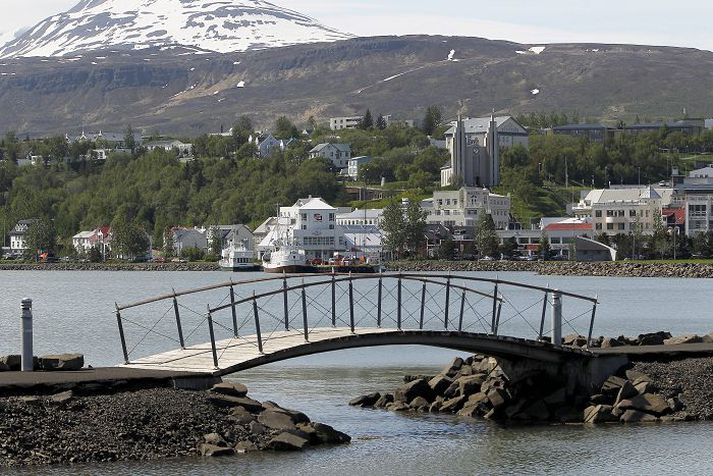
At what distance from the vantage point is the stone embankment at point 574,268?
4647 inches

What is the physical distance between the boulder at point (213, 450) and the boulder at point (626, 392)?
27.6ft

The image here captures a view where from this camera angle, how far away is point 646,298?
84.7 metres

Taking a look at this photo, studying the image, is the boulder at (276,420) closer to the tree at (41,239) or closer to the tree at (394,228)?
the tree at (394,228)

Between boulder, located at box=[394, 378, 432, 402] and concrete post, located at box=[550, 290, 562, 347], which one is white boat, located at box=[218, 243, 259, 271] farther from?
concrete post, located at box=[550, 290, 562, 347]

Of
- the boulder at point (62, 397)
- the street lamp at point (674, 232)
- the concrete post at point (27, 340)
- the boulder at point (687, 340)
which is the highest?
the concrete post at point (27, 340)

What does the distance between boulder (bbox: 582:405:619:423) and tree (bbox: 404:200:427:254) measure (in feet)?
373

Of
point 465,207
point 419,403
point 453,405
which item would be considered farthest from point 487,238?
point 453,405

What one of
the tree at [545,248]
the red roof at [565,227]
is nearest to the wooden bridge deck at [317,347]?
the tree at [545,248]

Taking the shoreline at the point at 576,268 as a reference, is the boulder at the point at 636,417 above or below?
above

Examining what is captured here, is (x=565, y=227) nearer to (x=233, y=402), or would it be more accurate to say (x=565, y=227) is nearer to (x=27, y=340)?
(x=27, y=340)

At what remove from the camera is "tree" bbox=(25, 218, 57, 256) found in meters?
170

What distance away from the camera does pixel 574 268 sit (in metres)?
126

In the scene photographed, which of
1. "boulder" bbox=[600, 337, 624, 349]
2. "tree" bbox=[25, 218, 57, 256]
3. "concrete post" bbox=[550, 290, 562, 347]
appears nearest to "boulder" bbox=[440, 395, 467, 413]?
"concrete post" bbox=[550, 290, 562, 347]

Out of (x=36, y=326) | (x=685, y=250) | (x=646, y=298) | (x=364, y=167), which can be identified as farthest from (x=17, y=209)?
(x=36, y=326)
